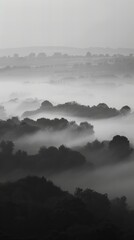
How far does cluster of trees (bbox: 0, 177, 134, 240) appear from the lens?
16.4m

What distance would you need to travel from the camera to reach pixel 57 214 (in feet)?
59.1

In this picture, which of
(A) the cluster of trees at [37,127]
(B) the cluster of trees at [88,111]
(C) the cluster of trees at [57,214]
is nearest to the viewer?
(C) the cluster of trees at [57,214]

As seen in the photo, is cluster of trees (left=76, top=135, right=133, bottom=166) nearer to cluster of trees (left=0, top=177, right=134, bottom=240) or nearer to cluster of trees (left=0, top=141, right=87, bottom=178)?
cluster of trees (left=0, top=141, right=87, bottom=178)

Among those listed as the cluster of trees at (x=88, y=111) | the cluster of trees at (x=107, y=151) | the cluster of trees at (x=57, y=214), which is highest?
the cluster of trees at (x=88, y=111)

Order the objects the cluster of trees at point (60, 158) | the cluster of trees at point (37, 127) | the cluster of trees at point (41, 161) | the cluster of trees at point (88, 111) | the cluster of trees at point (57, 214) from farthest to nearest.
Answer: the cluster of trees at point (88, 111) < the cluster of trees at point (37, 127) < the cluster of trees at point (60, 158) < the cluster of trees at point (41, 161) < the cluster of trees at point (57, 214)

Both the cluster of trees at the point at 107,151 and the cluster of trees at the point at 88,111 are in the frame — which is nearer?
the cluster of trees at the point at 107,151

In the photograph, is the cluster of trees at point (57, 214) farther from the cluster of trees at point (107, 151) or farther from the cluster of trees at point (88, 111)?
the cluster of trees at point (88, 111)

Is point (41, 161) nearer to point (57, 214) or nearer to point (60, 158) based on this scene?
point (60, 158)

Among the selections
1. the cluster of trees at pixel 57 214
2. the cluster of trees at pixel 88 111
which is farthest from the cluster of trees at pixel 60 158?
the cluster of trees at pixel 88 111

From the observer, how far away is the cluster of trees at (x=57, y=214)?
16.4 metres

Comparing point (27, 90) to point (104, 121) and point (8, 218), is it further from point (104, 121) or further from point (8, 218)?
point (8, 218)

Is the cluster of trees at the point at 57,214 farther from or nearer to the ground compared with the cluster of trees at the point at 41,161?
nearer to the ground

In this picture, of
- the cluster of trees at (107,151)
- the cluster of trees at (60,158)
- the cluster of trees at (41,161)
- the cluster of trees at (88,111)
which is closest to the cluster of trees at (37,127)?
the cluster of trees at (60,158)

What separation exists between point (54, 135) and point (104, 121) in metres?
10.8
